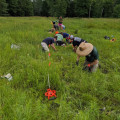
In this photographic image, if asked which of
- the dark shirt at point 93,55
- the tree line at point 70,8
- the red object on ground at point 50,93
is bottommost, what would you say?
the red object on ground at point 50,93

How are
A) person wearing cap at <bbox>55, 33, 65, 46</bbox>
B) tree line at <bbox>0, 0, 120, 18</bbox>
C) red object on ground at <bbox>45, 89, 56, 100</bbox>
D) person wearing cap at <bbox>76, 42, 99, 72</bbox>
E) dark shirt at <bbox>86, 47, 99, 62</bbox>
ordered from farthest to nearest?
tree line at <bbox>0, 0, 120, 18</bbox> < person wearing cap at <bbox>55, 33, 65, 46</bbox> < dark shirt at <bbox>86, 47, 99, 62</bbox> < person wearing cap at <bbox>76, 42, 99, 72</bbox> < red object on ground at <bbox>45, 89, 56, 100</bbox>

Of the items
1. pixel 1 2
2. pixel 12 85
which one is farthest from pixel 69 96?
pixel 1 2

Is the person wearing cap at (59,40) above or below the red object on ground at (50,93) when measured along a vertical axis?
above

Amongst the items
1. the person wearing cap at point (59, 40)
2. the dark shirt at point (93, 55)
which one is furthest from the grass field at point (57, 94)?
the person wearing cap at point (59, 40)

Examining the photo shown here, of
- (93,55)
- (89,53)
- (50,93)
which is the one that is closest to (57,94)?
(50,93)

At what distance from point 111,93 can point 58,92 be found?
130 centimetres

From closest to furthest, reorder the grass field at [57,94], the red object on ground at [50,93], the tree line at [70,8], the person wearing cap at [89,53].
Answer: the grass field at [57,94] → the red object on ground at [50,93] → the person wearing cap at [89,53] → the tree line at [70,8]

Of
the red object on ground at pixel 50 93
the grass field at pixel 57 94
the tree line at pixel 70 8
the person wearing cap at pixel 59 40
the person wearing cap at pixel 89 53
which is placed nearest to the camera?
the grass field at pixel 57 94

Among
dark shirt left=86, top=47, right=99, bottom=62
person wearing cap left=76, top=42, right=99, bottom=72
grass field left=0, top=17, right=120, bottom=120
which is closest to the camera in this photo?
grass field left=0, top=17, right=120, bottom=120

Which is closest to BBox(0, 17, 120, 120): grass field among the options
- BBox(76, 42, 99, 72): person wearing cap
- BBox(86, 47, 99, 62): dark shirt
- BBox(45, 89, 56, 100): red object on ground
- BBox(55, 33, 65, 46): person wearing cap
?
BBox(45, 89, 56, 100): red object on ground

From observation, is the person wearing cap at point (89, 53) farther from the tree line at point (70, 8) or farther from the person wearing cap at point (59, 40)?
the tree line at point (70, 8)

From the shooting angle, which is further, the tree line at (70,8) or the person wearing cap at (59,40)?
the tree line at (70,8)

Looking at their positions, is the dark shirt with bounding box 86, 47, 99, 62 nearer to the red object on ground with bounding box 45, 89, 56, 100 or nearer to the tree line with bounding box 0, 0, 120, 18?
the red object on ground with bounding box 45, 89, 56, 100

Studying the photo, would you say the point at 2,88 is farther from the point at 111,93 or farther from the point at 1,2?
the point at 1,2
